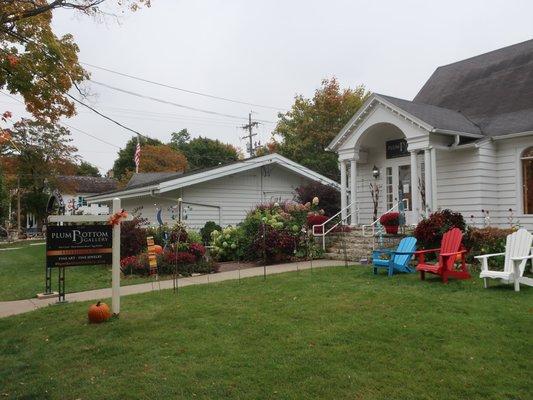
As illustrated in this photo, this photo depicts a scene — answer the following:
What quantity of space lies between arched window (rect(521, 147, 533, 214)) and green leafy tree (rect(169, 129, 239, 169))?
49235 millimetres

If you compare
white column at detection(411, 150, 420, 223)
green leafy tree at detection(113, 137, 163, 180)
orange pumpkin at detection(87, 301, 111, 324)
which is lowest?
orange pumpkin at detection(87, 301, 111, 324)

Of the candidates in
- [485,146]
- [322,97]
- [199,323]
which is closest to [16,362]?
[199,323]

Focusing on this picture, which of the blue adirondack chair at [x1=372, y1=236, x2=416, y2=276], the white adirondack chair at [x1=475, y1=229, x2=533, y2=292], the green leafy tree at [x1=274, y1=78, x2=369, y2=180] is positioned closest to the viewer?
the white adirondack chair at [x1=475, y1=229, x2=533, y2=292]

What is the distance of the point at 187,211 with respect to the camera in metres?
19.1

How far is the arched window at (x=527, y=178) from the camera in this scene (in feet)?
44.9

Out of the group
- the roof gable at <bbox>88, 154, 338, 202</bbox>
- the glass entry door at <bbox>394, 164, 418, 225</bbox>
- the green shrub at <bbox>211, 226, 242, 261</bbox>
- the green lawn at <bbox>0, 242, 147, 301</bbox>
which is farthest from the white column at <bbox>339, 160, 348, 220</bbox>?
the green lawn at <bbox>0, 242, 147, 301</bbox>

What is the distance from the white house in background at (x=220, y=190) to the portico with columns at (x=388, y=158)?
12.9ft

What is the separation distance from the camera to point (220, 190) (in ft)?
66.3

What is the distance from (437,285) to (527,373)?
4327 millimetres

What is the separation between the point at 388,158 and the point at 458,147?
3376mm

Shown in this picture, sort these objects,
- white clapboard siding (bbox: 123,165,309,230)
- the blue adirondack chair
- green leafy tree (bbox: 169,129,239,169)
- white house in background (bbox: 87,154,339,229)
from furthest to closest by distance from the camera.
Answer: green leafy tree (bbox: 169,129,239,169), white clapboard siding (bbox: 123,165,309,230), white house in background (bbox: 87,154,339,229), the blue adirondack chair

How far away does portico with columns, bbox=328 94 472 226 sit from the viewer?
46.9 feet

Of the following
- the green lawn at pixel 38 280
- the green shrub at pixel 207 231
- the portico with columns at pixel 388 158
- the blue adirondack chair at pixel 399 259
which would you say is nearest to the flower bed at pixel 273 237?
the green shrub at pixel 207 231

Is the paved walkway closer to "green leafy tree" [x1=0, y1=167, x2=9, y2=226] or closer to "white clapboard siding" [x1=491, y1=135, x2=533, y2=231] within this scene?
"white clapboard siding" [x1=491, y1=135, x2=533, y2=231]
